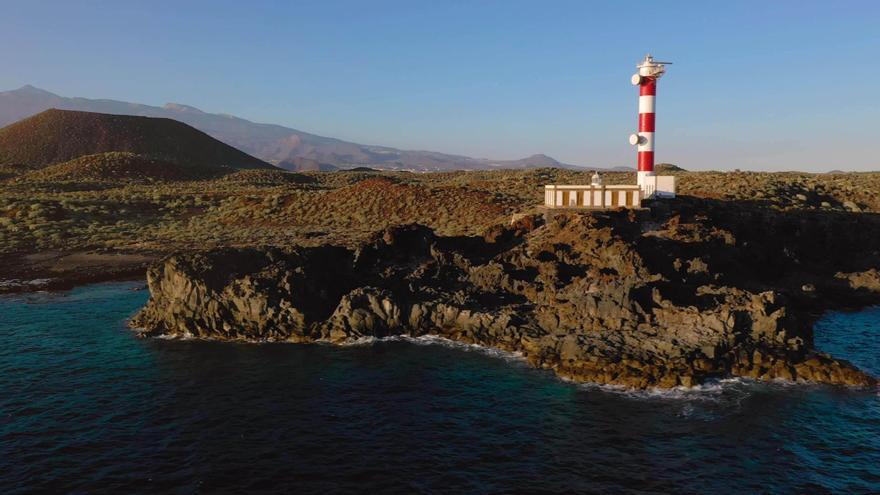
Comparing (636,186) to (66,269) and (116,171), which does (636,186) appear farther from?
(116,171)

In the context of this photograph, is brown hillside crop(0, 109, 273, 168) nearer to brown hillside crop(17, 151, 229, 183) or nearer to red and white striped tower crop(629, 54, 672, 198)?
brown hillside crop(17, 151, 229, 183)

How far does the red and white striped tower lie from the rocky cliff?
3722 mm

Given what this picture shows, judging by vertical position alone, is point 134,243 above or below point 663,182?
below

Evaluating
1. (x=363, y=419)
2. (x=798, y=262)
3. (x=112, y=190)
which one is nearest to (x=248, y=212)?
(x=112, y=190)

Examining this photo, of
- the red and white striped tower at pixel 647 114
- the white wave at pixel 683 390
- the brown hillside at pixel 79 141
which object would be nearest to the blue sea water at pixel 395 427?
the white wave at pixel 683 390

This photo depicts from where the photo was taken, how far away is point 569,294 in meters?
39.2

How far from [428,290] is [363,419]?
55.0ft

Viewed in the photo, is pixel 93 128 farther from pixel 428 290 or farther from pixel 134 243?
pixel 428 290

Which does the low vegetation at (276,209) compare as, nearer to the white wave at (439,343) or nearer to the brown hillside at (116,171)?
the brown hillside at (116,171)

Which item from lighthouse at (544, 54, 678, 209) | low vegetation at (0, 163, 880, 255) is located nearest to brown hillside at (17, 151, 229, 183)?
low vegetation at (0, 163, 880, 255)

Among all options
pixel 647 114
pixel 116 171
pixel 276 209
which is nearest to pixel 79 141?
pixel 116 171

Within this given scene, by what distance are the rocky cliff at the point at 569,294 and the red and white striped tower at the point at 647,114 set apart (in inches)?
147

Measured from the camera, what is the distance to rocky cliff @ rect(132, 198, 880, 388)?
32844 millimetres

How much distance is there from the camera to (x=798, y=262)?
53.3 metres
